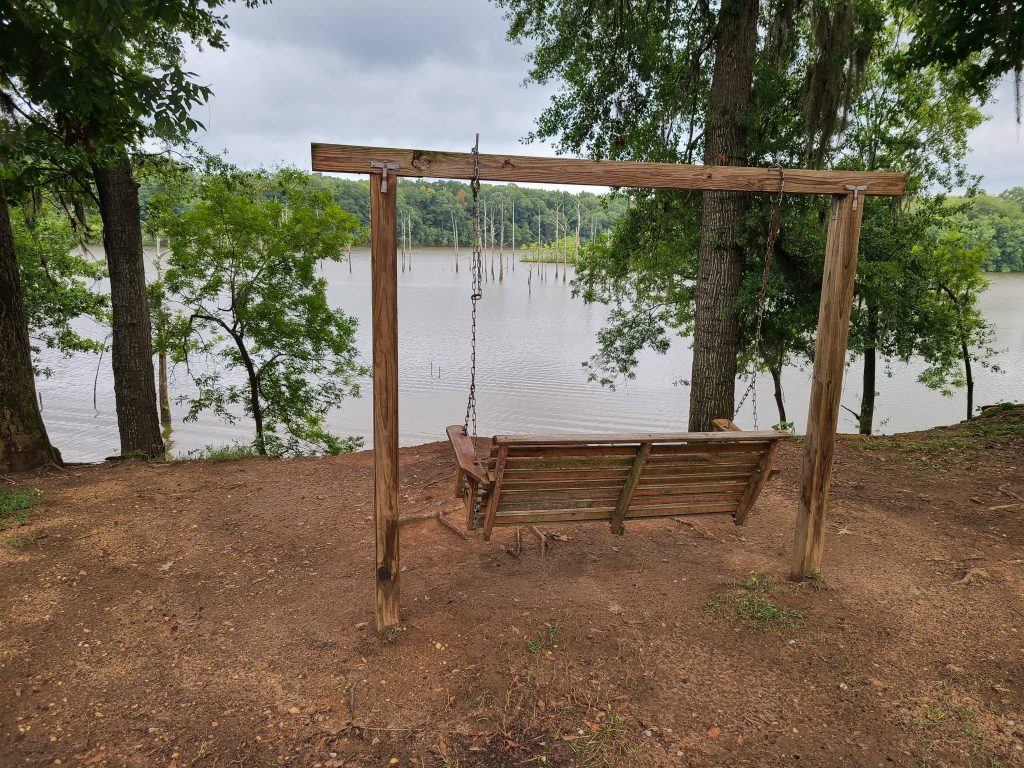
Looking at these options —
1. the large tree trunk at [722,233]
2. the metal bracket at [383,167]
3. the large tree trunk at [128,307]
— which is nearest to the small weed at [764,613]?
the metal bracket at [383,167]

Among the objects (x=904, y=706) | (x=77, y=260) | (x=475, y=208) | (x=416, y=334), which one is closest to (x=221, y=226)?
(x=77, y=260)

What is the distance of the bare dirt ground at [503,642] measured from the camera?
2570 mm

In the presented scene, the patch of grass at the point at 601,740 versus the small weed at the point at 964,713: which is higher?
the small weed at the point at 964,713

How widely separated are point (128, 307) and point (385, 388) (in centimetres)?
607

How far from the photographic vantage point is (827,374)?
3.70 metres

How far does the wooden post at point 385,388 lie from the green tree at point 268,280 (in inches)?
342

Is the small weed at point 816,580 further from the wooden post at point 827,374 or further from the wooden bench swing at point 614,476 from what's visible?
the wooden bench swing at point 614,476

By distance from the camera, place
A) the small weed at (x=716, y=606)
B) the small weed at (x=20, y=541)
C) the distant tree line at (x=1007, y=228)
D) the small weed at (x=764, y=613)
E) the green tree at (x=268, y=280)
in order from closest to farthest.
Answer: the small weed at (x=764, y=613) → the small weed at (x=716, y=606) → the small weed at (x=20, y=541) → the green tree at (x=268, y=280) → the distant tree line at (x=1007, y=228)

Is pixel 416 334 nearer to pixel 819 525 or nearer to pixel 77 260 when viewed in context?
pixel 77 260

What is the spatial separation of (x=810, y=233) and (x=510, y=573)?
6965 mm

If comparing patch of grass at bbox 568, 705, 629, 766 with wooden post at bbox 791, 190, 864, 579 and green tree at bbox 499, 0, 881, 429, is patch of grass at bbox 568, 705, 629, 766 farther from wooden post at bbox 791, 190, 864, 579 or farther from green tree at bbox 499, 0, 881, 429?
green tree at bbox 499, 0, 881, 429

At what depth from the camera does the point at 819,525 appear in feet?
12.6

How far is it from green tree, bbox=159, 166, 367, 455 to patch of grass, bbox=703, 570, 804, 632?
9.86m

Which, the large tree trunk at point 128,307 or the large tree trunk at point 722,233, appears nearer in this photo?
the large tree trunk at point 722,233
